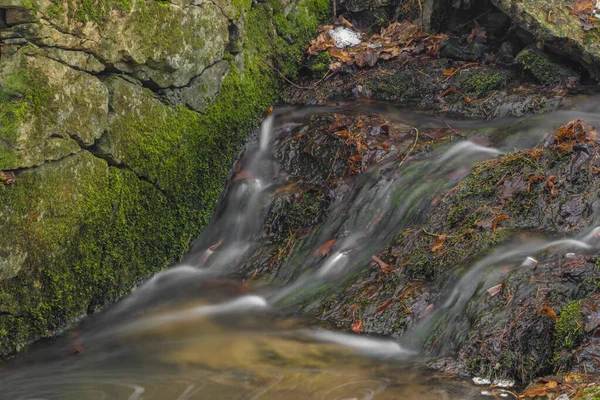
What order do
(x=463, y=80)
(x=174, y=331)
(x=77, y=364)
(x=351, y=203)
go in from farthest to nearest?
1. (x=463, y=80)
2. (x=351, y=203)
3. (x=174, y=331)
4. (x=77, y=364)

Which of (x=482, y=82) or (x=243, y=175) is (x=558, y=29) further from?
(x=243, y=175)

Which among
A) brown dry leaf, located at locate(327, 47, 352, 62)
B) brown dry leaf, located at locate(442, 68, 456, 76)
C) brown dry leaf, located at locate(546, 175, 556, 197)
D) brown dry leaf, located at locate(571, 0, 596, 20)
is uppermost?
brown dry leaf, located at locate(571, 0, 596, 20)

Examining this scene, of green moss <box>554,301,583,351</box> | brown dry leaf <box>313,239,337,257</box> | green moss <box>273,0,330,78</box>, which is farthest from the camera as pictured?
green moss <box>273,0,330,78</box>

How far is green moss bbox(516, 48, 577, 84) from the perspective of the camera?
6570 millimetres

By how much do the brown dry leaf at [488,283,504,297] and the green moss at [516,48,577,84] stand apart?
323 cm

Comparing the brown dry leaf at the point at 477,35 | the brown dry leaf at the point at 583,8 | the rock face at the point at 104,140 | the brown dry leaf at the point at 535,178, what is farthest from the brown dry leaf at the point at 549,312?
the brown dry leaf at the point at 477,35

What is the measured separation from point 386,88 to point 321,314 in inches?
127

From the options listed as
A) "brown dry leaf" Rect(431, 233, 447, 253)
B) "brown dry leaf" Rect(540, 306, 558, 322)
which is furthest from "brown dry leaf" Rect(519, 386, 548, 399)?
"brown dry leaf" Rect(431, 233, 447, 253)

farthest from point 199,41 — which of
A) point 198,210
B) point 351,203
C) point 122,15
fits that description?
point 351,203

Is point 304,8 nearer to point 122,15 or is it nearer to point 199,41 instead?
point 199,41

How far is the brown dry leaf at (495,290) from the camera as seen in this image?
4.14 metres

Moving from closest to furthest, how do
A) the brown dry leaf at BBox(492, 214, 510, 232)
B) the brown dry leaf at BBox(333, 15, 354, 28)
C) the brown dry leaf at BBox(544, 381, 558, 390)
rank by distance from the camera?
1. the brown dry leaf at BBox(544, 381, 558, 390)
2. the brown dry leaf at BBox(492, 214, 510, 232)
3. the brown dry leaf at BBox(333, 15, 354, 28)

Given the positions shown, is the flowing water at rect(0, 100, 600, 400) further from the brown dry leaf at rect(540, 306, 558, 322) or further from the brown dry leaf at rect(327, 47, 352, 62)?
the brown dry leaf at rect(327, 47, 352, 62)

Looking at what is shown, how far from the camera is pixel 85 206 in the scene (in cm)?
496
